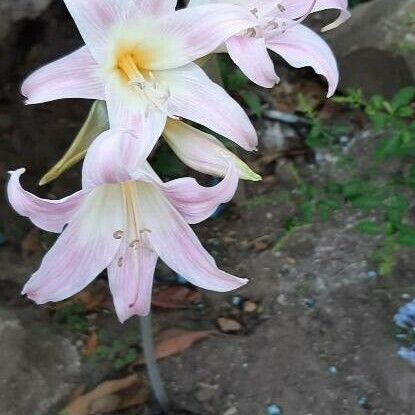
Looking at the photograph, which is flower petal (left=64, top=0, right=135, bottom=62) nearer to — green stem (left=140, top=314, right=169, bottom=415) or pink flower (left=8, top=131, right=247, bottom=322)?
pink flower (left=8, top=131, right=247, bottom=322)

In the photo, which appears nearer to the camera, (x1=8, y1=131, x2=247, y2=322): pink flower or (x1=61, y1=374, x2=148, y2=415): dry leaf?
(x1=8, y1=131, x2=247, y2=322): pink flower

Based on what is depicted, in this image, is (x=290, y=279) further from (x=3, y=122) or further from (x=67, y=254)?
(x=67, y=254)

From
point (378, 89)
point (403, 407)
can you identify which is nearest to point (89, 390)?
point (403, 407)

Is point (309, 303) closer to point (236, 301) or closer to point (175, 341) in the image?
→ point (236, 301)

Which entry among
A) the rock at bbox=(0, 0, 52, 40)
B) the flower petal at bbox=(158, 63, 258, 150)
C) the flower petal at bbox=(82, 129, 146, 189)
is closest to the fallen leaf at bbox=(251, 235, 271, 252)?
the rock at bbox=(0, 0, 52, 40)

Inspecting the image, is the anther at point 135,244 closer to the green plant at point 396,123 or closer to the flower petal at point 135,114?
the flower petal at point 135,114

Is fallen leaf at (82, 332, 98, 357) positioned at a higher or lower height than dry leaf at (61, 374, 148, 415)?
higher

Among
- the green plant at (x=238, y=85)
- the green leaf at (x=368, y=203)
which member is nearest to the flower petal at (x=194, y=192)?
the green leaf at (x=368, y=203)
